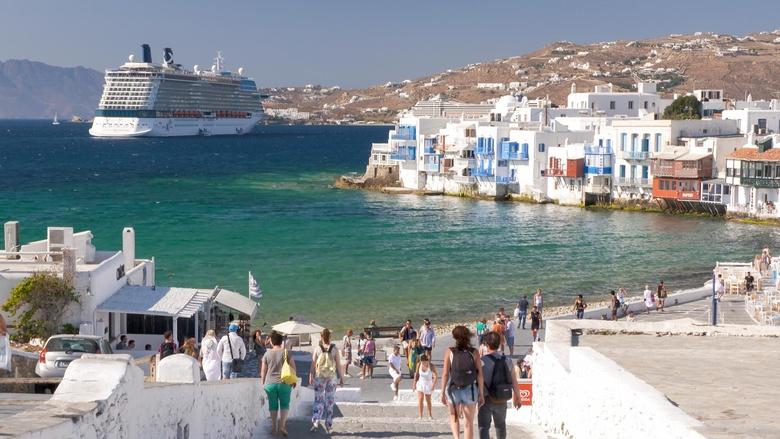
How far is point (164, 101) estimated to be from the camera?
167m

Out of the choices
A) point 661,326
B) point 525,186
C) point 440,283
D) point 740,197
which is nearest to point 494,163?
point 525,186

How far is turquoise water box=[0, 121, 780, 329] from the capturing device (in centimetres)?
3212

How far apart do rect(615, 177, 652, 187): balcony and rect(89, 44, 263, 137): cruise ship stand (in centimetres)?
11524

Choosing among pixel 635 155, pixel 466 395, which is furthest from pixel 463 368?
pixel 635 155

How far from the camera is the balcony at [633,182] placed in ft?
194

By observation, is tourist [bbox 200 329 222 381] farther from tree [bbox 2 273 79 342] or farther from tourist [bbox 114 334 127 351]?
tourist [bbox 114 334 127 351]

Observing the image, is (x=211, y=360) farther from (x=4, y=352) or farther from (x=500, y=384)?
(x=500, y=384)

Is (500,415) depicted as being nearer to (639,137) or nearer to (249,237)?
(249,237)

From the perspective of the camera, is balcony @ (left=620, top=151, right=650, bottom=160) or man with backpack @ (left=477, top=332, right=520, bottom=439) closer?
man with backpack @ (left=477, top=332, right=520, bottom=439)

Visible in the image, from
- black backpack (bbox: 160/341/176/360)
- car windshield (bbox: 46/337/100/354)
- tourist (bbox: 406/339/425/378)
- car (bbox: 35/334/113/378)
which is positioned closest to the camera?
car (bbox: 35/334/113/378)

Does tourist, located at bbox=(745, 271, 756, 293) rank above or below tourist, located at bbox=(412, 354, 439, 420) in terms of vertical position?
below

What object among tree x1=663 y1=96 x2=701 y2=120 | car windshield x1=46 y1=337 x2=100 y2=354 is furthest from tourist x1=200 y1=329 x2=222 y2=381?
tree x1=663 y1=96 x2=701 y2=120

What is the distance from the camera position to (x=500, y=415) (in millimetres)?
7785

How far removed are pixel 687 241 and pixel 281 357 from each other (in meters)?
38.7
